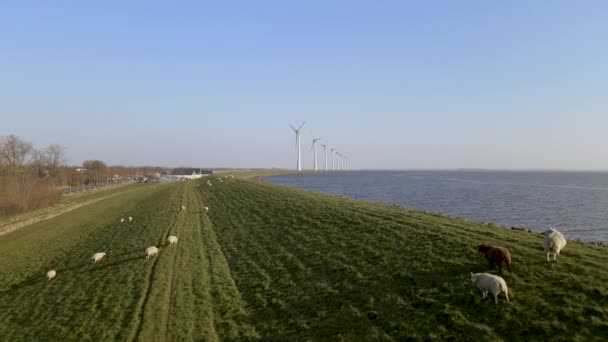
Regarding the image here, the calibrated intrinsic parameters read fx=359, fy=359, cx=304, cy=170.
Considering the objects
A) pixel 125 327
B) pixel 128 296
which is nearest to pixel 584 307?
pixel 125 327

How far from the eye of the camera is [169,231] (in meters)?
37.4

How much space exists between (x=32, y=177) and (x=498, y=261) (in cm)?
13664

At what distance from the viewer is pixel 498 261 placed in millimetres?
16406

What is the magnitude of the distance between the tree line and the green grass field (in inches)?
2144

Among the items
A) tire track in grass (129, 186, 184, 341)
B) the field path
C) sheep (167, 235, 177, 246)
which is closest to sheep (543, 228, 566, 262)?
the field path

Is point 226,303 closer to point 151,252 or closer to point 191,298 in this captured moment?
point 191,298

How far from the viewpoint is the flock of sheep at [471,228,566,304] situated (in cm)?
1430

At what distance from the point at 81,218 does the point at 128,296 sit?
47723 millimetres

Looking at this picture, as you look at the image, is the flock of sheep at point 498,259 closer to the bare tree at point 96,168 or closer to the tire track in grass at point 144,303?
the tire track in grass at point 144,303

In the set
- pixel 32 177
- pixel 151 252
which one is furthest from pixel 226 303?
pixel 32 177

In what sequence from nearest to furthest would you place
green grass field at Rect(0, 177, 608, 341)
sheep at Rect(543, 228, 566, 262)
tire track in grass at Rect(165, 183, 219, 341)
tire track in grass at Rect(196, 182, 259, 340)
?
green grass field at Rect(0, 177, 608, 341) < tire track in grass at Rect(196, 182, 259, 340) < tire track in grass at Rect(165, 183, 219, 341) < sheep at Rect(543, 228, 566, 262)

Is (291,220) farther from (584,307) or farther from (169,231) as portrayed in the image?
(584,307)

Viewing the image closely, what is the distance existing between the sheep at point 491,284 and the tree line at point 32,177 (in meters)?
87.4

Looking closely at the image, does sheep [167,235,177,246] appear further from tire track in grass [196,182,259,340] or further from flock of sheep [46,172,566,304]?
flock of sheep [46,172,566,304]
